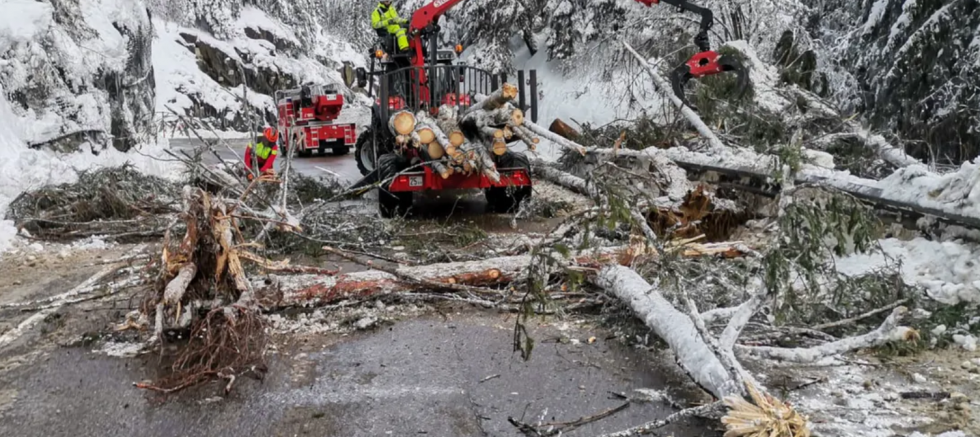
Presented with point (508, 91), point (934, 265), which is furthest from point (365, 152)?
point (934, 265)

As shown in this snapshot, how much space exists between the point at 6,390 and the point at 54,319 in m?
1.25

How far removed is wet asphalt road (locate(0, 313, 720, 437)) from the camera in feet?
11.5

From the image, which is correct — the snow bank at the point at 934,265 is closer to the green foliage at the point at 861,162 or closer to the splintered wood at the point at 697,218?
the splintered wood at the point at 697,218

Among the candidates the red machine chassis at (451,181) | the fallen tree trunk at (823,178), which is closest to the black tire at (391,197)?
the red machine chassis at (451,181)

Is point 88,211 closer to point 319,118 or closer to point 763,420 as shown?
point 763,420

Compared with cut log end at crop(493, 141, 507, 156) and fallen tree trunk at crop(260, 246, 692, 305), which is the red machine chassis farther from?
fallen tree trunk at crop(260, 246, 692, 305)

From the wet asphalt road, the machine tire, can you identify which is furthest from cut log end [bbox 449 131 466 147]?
the machine tire

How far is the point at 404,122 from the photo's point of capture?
840 centimetres

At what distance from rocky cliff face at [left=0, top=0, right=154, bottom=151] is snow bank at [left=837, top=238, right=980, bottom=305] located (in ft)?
33.1

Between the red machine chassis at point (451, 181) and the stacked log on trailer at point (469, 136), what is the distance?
13cm

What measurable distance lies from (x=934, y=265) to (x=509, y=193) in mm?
5062

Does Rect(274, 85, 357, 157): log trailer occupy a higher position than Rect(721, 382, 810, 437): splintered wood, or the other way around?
Rect(274, 85, 357, 157): log trailer

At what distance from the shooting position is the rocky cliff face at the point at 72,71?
10.8 metres

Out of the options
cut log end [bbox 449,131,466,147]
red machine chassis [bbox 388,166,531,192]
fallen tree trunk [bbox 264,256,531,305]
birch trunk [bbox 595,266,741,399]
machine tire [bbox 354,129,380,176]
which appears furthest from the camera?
machine tire [bbox 354,129,380,176]
